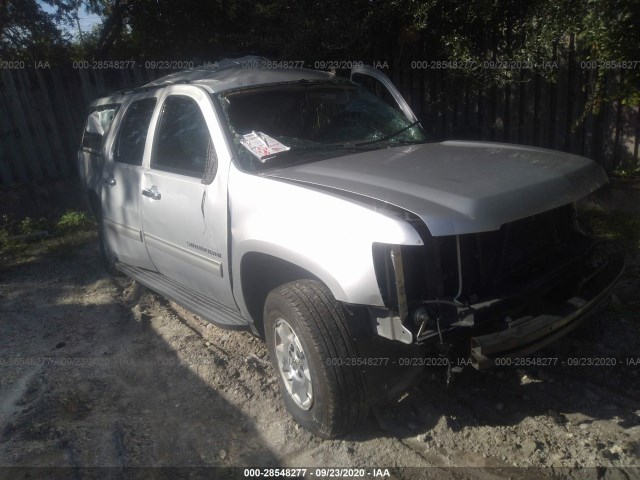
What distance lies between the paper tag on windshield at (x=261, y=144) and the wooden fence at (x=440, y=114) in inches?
139

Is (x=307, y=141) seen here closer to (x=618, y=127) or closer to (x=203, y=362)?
(x=203, y=362)

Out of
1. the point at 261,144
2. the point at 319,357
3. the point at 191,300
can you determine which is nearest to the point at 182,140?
the point at 261,144

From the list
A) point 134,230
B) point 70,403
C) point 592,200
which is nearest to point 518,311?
point 70,403

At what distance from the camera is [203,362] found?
3.96 metres

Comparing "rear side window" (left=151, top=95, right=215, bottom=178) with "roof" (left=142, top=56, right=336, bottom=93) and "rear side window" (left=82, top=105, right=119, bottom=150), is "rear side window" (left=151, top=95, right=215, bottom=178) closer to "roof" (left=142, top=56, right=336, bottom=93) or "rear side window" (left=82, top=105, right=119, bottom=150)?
"roof" (left=142, top=56, right=336, bottom=93)

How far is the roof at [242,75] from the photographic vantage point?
3924mm

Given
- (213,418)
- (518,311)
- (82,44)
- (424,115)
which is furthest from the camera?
(82,44)

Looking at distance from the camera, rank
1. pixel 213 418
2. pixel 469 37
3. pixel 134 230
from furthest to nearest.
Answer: pixel 469 37
pixel 134 230
pixel 213 418

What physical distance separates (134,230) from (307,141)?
5.88 ft

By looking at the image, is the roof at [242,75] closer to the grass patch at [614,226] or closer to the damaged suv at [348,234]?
the damaged suv at [348,234]

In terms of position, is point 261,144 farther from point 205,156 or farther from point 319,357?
point 319,357

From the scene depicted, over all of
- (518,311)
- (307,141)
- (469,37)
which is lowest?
(518,311)

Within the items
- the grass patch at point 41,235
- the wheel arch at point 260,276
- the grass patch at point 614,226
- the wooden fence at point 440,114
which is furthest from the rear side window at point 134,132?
the grass patch at point 614,226

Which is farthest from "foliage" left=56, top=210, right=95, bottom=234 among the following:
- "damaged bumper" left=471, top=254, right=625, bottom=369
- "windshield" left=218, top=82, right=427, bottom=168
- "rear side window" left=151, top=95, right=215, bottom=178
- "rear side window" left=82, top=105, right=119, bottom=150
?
"damaged bumper" left=471, top=254, right=625, bottom=369
